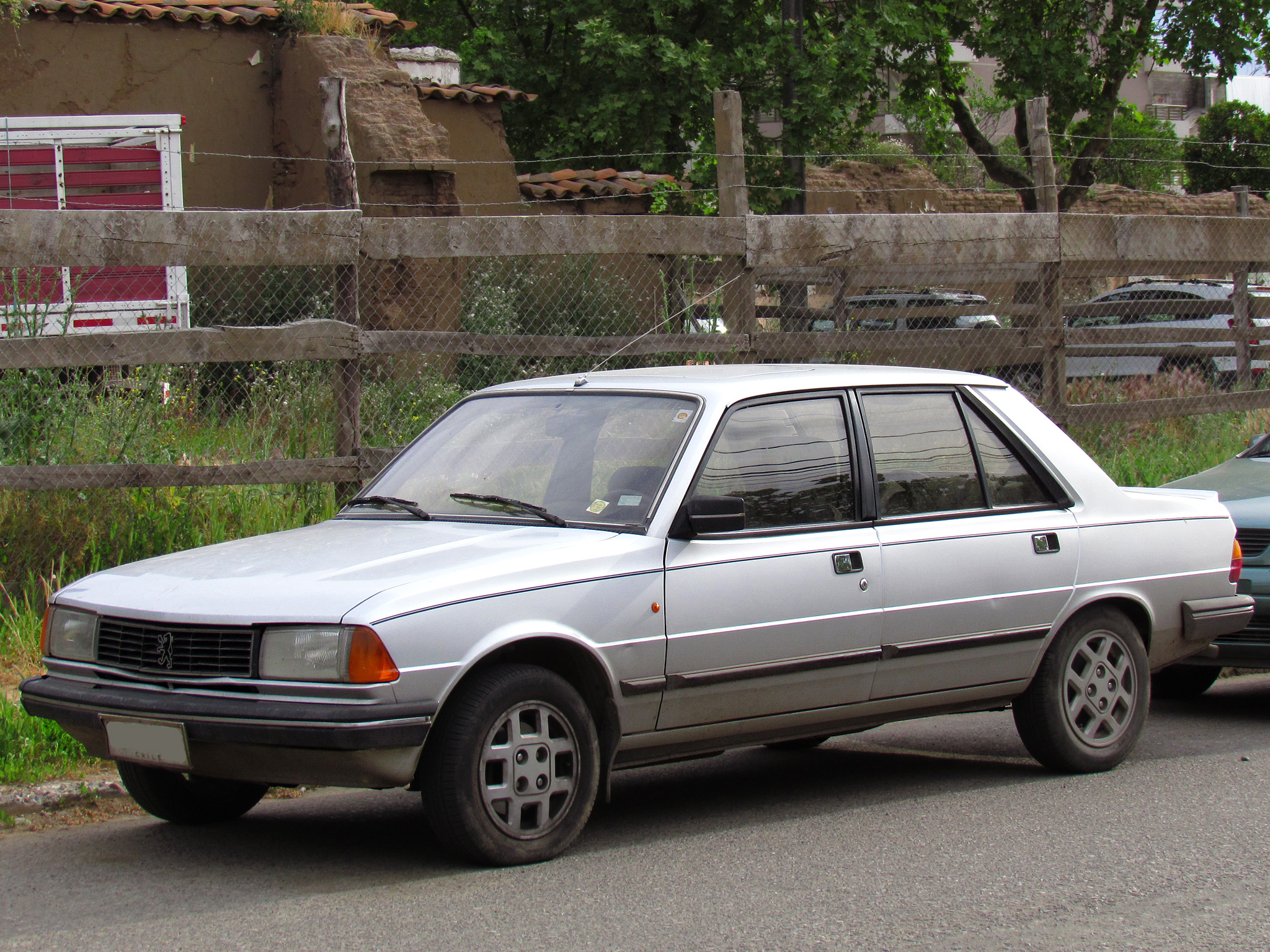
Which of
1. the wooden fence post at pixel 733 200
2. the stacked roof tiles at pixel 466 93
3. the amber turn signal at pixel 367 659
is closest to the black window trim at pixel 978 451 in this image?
the amber turn signal at pixel 367 659

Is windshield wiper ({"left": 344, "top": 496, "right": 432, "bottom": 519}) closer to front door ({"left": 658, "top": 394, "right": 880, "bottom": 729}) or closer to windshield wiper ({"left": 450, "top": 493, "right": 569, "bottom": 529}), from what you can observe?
windshield wiper ({"left": 450, "top": 493, "right": 569, "bottom": 529})

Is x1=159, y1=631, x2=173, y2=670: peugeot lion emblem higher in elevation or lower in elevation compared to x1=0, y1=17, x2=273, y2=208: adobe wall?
lower

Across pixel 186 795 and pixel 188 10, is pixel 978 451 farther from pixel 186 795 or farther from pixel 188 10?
pixel 188 10

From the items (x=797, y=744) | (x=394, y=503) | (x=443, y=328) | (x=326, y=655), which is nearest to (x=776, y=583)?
(x=394, y=503)

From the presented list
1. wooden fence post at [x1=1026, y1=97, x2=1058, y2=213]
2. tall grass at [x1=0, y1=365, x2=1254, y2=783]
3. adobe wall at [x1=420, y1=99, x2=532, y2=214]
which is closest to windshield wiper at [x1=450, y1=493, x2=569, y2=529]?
tall grass at [x1=0, y1=365, x2=1254, y2=783]

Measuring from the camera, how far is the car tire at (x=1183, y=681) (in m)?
7.57

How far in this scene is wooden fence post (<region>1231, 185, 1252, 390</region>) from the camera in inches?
500

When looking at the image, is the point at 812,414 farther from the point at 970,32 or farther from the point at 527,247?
the point at 970,32

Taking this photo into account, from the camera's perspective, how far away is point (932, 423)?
5.88 meters

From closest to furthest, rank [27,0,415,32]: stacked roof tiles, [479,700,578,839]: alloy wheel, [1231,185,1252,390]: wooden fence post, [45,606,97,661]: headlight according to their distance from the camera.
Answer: [479,700,578,839]: alloy wheel → [45,606,97,661]: headlight → [1231,185,1252,390]: wooden fence post → [27,0,415,32]: stacked roof tiles

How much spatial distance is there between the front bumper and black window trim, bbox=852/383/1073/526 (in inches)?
85.9

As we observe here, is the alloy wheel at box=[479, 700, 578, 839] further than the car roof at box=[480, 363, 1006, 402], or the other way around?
the car roof at box=[480, 363, 1006, 402]

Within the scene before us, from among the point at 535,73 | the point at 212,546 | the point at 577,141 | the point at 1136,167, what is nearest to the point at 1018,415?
the point at 212,546

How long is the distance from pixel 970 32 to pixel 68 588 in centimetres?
2577
